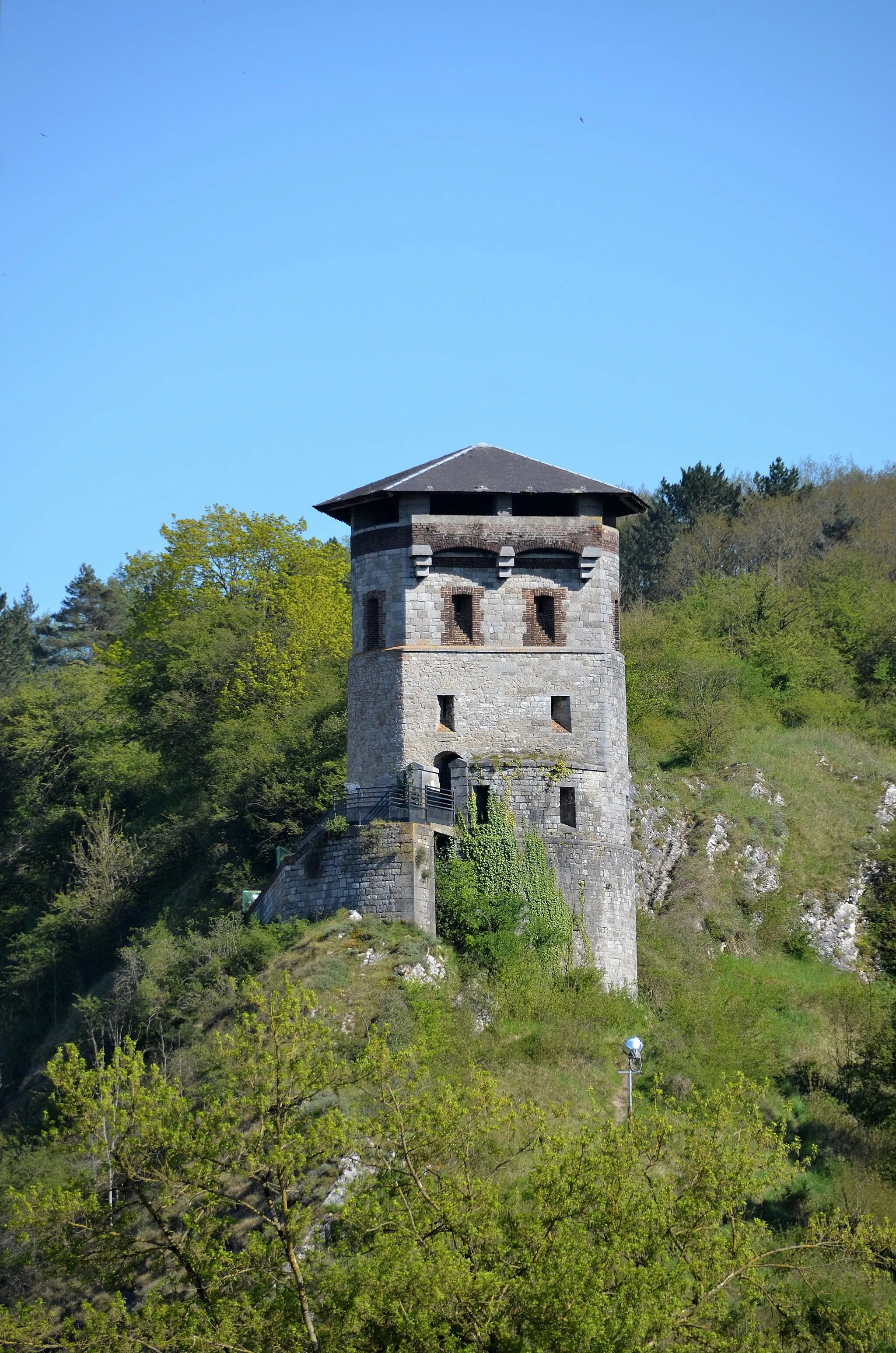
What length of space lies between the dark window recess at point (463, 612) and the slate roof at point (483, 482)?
2.08 metres

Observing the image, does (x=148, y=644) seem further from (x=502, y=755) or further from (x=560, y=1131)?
(x=560, y=1131)

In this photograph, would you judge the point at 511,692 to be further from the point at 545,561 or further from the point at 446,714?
the point at 545,561

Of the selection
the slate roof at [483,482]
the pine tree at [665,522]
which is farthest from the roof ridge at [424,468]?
the pine tree at [665,522]

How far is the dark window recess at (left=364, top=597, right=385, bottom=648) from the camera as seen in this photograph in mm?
37688

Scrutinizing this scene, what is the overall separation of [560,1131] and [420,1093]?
1908 mm

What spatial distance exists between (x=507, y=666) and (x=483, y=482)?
12.3ft

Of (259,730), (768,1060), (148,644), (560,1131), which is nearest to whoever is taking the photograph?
(560,1131)

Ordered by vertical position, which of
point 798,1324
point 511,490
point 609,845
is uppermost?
point 511,490

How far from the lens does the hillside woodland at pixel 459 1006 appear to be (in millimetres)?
22875

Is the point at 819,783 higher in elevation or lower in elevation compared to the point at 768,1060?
higher

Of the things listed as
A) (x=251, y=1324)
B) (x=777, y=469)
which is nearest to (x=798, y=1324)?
(x=251, y=1324)

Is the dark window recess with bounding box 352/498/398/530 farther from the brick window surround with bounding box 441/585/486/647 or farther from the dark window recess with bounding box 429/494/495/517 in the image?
the brick window surround with bounding box 441/585/486/647

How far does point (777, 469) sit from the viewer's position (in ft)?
235

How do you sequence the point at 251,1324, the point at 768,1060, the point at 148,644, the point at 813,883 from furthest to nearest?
the point at 148,644 → the point at 813,883 → the point at 768,1060 → the point at 251,1324
